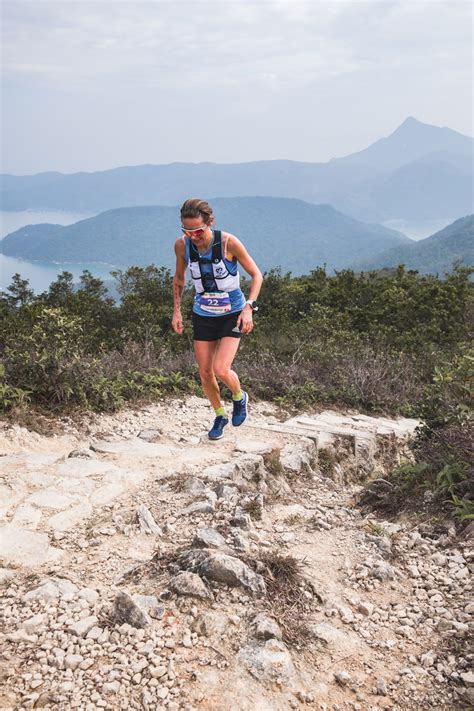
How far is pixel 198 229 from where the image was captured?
459cm

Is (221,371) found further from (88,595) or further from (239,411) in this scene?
(88,595)

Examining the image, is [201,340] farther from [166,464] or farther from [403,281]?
[403,281]

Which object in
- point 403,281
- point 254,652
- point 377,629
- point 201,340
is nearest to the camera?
point 254,652

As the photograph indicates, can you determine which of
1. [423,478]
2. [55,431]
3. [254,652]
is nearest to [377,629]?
[254,652]

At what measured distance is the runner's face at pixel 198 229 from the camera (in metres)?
4.55

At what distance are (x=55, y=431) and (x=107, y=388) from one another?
1.08 m

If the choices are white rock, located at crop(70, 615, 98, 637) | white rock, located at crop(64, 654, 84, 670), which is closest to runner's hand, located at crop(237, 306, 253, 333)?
white rock, located at crop(70, 615, 98, 637)

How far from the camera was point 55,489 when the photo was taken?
442cm

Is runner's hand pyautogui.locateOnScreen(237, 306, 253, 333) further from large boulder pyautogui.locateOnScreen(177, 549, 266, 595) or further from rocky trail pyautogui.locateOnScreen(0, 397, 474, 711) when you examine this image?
large boulder pyautogui.locateOnScreen(177, 549, 266, 595)

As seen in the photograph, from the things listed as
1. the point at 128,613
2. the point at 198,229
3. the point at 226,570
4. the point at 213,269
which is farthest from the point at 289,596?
the point at 198,229

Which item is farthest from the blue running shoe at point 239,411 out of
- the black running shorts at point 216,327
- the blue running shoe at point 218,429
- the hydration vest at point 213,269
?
the hydration vest at point 213,269

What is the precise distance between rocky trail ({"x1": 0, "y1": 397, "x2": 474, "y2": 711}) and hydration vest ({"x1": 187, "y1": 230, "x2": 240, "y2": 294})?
172 cm

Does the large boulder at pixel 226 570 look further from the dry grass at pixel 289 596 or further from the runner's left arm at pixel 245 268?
the runner's left arm at pixel 245 268

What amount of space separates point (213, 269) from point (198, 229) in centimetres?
42
